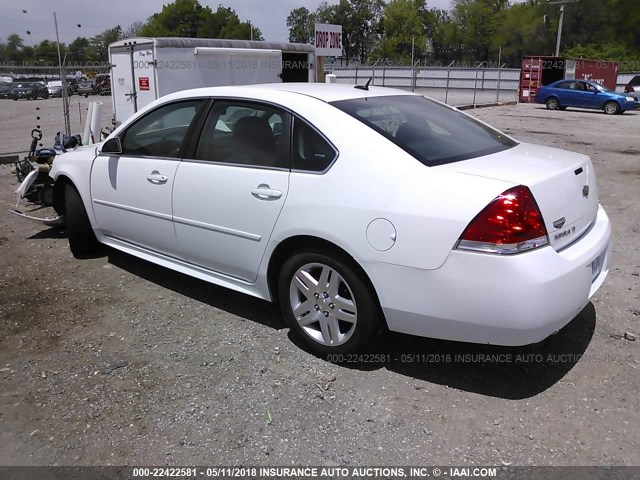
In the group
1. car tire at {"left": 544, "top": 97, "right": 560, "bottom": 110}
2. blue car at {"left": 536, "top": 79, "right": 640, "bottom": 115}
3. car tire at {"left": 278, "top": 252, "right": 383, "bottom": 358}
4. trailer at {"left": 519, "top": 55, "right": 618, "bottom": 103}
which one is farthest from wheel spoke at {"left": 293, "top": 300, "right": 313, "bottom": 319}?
trailer at {"left": 519, "top": 55, "right": 618, "bottom": 103}

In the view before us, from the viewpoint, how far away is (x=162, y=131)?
14.5 ft

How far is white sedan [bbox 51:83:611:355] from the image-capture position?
2.81 metres

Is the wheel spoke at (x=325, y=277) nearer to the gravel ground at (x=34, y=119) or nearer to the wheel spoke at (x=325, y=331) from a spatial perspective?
the wheel spoke at (x=325, y=331)

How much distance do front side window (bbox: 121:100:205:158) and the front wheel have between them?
2324 cm

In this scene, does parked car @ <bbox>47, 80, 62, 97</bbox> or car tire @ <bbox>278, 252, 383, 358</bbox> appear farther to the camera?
parked car @ <bbox>47, 80, 62, 97</bbox>

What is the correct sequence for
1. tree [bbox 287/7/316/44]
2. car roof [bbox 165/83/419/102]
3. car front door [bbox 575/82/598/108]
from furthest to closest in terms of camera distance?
tree [bbox 287/7/316/44] → car front door [bbox 575/82/598/108] → car roof [bbox 165/83/419/102]

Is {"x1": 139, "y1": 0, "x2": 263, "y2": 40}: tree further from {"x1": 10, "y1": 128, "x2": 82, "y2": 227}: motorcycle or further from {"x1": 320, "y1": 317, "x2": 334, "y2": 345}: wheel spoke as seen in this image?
{"x1": 320, "y1": 317, "x2": 334, "y2": 345}: wheel spoke

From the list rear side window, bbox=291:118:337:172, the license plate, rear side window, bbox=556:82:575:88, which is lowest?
the license plate

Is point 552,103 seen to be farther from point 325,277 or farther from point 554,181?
point 325,277

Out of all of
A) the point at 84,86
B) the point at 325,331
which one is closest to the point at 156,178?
the point at 325,331

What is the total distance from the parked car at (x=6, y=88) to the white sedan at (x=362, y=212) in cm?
1665

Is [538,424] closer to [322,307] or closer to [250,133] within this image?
[322,307]

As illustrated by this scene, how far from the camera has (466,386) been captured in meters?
3.22

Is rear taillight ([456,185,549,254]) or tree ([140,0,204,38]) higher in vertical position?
tree ([140,0,204,38])
